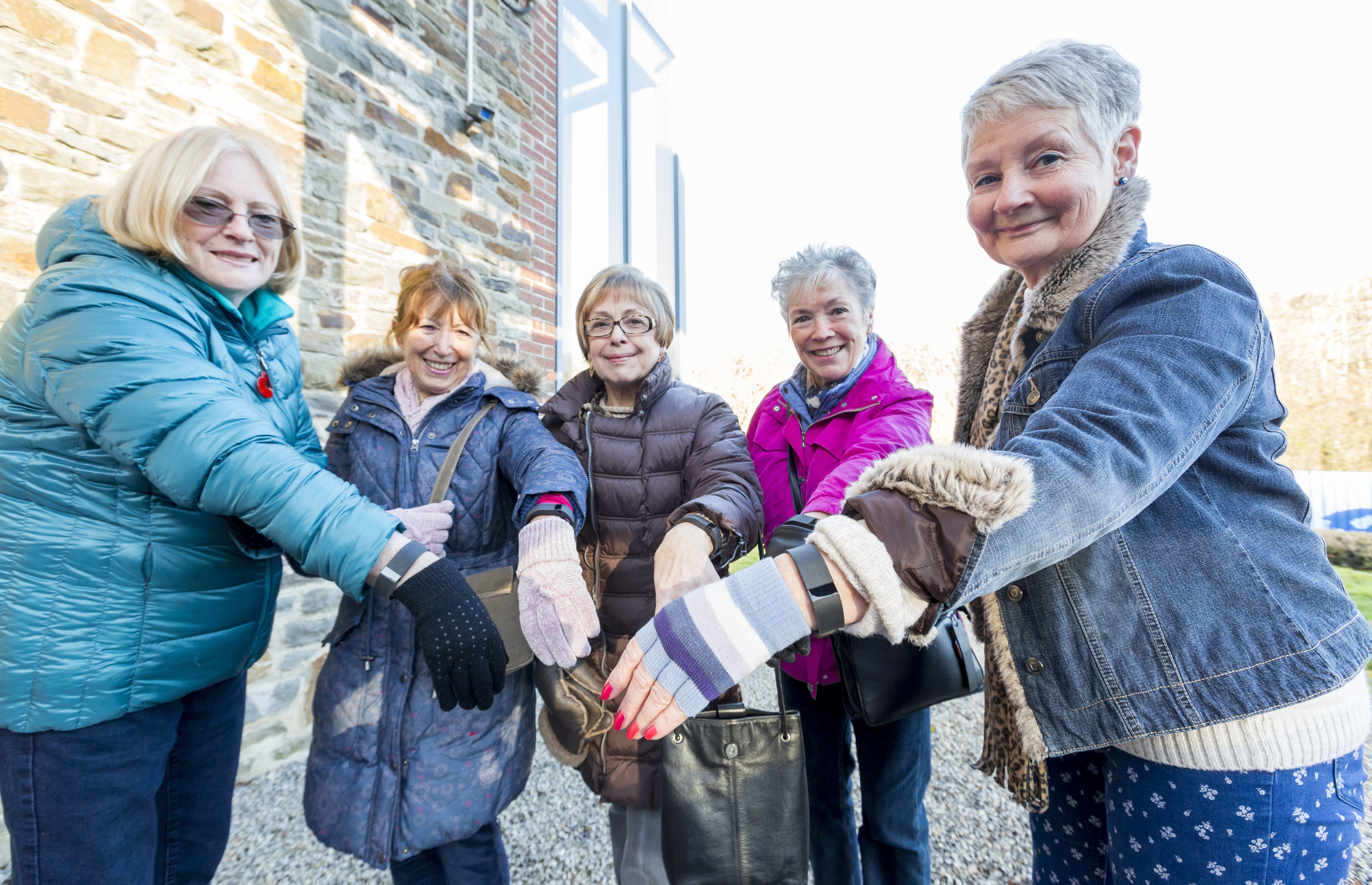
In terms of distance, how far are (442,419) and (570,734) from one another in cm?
100

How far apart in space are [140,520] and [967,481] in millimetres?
1593

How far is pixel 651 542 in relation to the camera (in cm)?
169

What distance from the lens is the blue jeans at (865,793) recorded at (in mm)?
1626

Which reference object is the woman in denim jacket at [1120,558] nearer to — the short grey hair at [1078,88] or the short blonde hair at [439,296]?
the short grey hair at [1078,88]

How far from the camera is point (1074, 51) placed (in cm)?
99

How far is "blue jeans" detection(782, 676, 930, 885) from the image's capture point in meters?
1.63

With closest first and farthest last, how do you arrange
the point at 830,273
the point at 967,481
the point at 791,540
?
the point at 967,481 → the point at 791,540 → the point at 830,273

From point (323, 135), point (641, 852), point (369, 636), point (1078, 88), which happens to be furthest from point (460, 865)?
point (323, 135)

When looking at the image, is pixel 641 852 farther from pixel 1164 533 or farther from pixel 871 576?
pixel 1164 533

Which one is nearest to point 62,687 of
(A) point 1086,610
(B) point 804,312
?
(A) point 1086,610

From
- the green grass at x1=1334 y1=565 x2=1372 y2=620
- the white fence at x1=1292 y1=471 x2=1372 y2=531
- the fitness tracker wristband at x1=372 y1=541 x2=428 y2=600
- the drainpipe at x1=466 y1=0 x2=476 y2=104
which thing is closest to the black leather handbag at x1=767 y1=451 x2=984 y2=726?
the fitness tracker wristband at x1=372 y1=541 x2=428 y2=600

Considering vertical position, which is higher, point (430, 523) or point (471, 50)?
point (471, 50)

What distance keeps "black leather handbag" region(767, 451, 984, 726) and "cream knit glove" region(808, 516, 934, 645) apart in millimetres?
625

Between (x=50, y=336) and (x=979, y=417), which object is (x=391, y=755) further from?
(x=979, y=417)
